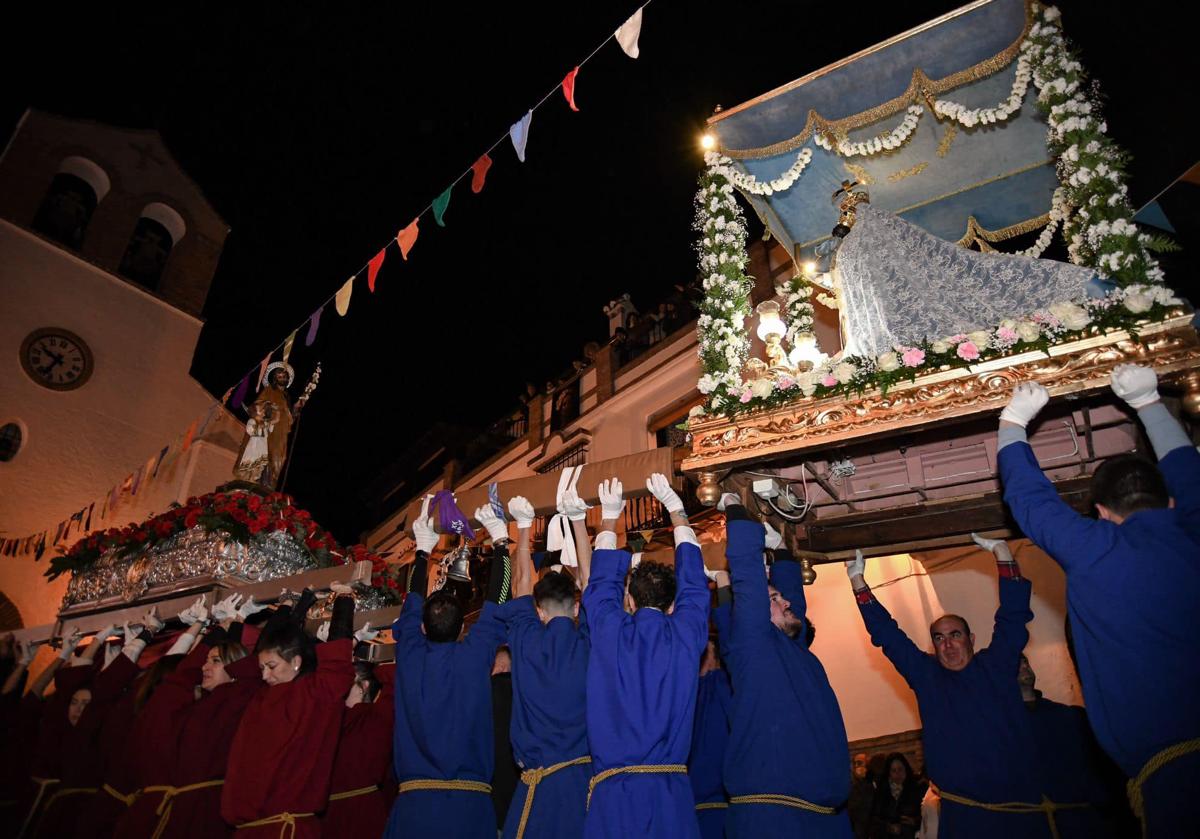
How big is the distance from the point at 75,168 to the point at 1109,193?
18435mm

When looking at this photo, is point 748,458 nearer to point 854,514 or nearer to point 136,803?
point 854,514

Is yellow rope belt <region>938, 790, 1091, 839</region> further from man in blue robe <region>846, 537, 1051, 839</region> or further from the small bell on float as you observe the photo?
the small bell on float

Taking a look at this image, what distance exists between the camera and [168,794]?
176 inches

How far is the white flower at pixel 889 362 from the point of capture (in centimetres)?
428

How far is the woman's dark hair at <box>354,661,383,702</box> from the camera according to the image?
493 centimetres

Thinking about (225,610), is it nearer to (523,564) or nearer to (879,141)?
(523,564)

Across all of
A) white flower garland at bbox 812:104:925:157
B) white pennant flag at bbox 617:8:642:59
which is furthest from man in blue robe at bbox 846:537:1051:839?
white pennant flag at bbox 617:8:642:59

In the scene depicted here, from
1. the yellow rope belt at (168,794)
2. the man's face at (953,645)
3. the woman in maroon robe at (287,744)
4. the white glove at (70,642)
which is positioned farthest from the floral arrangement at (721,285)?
the white glove at (70,642)

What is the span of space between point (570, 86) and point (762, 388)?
2.89m

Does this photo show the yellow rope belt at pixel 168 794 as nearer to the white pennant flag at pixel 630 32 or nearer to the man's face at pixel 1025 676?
the man's face at pixel 1025 676

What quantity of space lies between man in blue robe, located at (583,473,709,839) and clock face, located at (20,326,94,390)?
46.0ft

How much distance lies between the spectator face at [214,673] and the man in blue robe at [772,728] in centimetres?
332

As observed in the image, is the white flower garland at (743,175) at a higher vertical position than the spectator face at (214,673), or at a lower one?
higher

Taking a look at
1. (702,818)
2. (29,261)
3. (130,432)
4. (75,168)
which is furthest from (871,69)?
(75,168)
